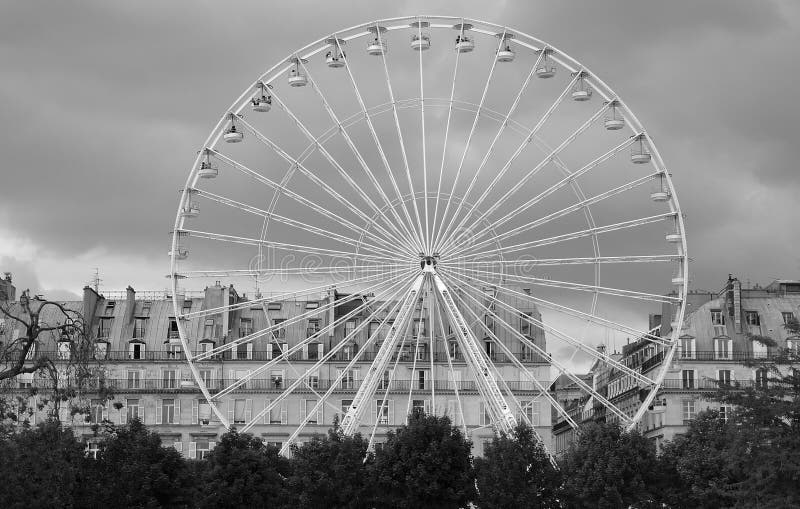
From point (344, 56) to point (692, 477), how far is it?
2713 centimetres

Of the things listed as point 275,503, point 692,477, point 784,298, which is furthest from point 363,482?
point 784,298

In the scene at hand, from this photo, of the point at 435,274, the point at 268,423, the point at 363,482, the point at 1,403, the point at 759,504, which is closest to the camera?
the point at 1,403

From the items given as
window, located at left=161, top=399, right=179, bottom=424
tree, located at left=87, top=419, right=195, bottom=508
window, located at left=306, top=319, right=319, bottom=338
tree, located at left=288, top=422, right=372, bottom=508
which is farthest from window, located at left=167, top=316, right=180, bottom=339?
tree, located at left=288, top=422, right=372, bottom=508

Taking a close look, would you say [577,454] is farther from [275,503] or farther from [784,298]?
[784,298]

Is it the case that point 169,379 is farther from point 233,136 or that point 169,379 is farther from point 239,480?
point 233,136

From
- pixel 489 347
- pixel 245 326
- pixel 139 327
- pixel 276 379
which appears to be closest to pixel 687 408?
pixel 489 347

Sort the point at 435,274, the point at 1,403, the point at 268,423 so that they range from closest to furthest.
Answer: the point at 1,403 → the point at 435,274 → the point at 268,423

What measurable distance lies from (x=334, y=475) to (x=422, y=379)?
32004mm

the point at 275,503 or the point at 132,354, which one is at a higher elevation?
the point at 132,354

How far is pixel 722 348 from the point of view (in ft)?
360

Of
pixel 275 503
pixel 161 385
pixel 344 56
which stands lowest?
pixel 275 503

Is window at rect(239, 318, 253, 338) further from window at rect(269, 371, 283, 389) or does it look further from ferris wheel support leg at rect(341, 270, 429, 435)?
ferris wheel support leg at rect(341, 270, 429, 435)

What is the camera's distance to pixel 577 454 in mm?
80188

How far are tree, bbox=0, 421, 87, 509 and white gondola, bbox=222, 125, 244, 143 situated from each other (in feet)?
64.6
